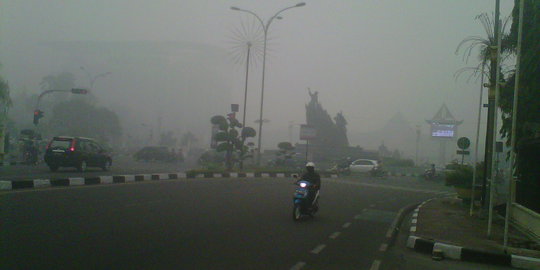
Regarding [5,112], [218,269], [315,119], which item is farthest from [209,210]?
[315,119]

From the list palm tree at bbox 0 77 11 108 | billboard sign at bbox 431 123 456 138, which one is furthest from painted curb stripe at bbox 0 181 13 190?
billboard sign at bbox 431 123 456 138

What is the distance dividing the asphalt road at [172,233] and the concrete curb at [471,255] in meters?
0.92

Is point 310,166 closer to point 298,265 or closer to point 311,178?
point 311,178

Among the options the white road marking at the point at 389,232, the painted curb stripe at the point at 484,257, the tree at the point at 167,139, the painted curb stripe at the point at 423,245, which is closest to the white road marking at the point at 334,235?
the white road marking at the point at 389,232

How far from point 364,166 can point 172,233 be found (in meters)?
37.2

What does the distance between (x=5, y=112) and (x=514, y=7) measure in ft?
109

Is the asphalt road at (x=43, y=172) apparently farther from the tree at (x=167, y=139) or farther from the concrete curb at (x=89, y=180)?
the tree at (x=167, y=139)

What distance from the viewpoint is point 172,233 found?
30.1ft

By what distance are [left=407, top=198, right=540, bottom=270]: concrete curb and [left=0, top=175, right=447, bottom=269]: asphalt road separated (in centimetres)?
92

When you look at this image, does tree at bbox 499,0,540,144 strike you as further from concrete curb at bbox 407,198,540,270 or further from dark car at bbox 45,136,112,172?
dark car at bbox 45,136,112,172

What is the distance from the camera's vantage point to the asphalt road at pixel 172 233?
22.8 feet

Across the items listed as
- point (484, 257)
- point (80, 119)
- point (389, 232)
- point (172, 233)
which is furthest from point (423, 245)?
point (80, 119)

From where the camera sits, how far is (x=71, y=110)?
56938 millimetres

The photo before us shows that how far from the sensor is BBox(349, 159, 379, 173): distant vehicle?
145 feet
